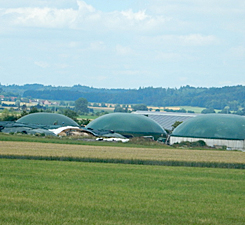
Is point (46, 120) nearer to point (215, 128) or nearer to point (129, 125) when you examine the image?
point (129, 125)

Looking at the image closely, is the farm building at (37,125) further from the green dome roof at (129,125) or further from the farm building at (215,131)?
the farm building at (215,131)

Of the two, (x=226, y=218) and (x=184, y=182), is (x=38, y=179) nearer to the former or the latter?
(x=184, y=182)

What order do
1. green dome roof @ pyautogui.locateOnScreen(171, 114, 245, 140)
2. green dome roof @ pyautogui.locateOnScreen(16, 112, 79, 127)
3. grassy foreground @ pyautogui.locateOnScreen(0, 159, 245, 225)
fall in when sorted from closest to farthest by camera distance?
grassy foreground @ pyautogui.locateOnScreen(0, 159, 245, 225)
green dome roof @ pyautogui.locateOnScreen(171, 114, 245, 140)
green dome roof @ pyautogui.locateOnScreen(16, 112, 79, 127)

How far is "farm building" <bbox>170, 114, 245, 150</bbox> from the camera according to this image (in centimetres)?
6444

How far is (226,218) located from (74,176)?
10280mm

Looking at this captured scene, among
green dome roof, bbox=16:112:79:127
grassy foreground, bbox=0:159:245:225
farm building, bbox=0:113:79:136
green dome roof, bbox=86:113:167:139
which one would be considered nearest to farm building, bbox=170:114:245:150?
green dome roof, bbox=86:113:167:139

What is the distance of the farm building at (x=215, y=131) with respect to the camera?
64.4m

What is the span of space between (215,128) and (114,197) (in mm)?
51058

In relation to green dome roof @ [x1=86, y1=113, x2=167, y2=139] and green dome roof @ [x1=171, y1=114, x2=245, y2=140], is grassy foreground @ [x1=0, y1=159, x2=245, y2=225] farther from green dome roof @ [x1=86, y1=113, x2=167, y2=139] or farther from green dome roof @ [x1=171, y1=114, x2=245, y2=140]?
green dome roof @ [x1=86, y1=113, x2=167, y2=139]

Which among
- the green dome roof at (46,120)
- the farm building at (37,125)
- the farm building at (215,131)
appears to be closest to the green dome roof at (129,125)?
the farm building at (37,125)

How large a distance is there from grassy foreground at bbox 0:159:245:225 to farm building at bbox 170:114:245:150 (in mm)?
39013

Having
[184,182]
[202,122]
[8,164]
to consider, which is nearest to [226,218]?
→ [184,182]

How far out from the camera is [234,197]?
746 inches

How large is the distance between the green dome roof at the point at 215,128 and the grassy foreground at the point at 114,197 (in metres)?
39.6
